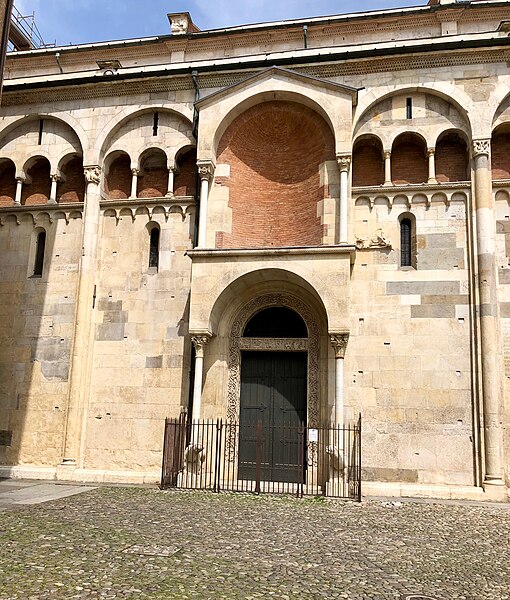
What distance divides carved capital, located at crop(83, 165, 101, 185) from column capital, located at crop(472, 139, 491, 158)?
10193mm

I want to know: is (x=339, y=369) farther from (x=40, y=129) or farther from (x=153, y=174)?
(x=40, y=129)

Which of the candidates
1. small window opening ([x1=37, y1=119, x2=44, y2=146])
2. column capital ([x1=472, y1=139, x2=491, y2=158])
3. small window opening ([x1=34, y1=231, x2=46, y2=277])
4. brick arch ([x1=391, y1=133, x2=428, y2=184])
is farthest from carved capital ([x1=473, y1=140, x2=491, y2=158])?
small window opening ([x1=37, y1=119, x2=44, y2=146])

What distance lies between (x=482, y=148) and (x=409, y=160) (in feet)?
6.15

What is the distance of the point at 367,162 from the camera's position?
53.4ft

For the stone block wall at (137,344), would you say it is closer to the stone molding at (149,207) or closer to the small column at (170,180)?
the stone molding at (149,207)

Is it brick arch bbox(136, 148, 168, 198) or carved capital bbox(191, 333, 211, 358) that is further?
brick arch bbox(136, 148, 168, 198)

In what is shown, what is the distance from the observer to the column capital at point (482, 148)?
15.0 metres

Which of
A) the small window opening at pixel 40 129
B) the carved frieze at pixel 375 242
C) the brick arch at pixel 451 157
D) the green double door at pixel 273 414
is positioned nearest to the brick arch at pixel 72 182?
the small window opening at pixel 40 129

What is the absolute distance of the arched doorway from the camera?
14758mm

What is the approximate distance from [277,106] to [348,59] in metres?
2.25

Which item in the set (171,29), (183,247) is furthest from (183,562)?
(171,29)

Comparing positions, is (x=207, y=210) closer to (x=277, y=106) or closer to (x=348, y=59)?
(x=277, y=106)

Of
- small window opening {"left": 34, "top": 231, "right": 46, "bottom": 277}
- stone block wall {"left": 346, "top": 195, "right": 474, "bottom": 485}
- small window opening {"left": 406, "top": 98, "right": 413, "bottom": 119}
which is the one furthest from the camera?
small window opening {"left": 34, "top": 231, "right": 46, "bottom": 277}

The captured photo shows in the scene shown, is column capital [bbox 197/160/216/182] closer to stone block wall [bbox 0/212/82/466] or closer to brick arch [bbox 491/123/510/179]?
stone block wall [bbox 0/212/82/466]
